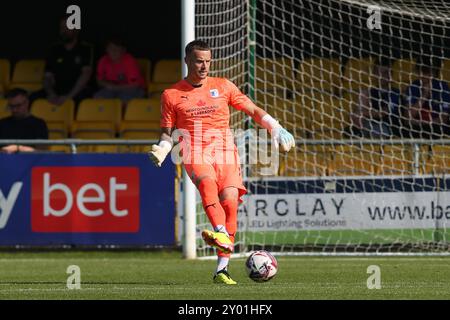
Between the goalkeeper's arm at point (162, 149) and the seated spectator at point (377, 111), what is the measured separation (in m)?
5.22

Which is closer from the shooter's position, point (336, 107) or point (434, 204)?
point (434, 204)

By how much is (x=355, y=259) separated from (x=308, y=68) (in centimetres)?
360

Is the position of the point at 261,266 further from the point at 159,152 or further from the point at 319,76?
the point at 319,76

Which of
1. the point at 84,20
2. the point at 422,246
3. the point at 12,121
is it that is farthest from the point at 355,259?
the point at 84,20

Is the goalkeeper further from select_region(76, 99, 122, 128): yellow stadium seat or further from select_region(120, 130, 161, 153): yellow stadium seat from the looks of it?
select_region(76, 99, 122, 128): yellow stadium seat

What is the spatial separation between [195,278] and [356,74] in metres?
6.06

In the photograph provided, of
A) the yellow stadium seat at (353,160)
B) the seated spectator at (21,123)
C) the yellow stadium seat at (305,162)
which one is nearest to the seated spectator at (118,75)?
the seated spectator at (21,123)

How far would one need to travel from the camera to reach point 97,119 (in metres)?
18.1

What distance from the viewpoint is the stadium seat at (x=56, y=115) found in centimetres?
1788

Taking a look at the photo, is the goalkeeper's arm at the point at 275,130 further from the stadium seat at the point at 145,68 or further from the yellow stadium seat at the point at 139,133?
the stadium seat at the point at 145,68

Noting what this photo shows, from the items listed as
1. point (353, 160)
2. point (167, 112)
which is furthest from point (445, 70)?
point (167, 112)

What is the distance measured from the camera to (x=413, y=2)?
622 inches
